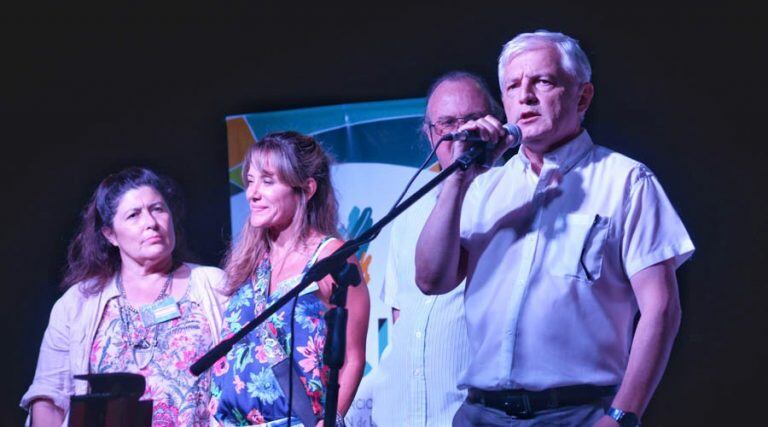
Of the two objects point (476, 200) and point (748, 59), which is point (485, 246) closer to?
point (476, 200)

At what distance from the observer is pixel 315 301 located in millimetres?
2779

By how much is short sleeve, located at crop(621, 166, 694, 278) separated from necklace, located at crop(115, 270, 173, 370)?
1.61 m

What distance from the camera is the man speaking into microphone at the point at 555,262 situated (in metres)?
2.12

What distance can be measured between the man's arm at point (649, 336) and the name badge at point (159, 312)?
161 cm

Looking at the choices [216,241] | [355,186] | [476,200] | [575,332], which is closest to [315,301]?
[476,200]

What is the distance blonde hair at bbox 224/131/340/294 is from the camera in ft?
9.64

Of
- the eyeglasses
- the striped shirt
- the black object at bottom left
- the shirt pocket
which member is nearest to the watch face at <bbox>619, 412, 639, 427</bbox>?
the shirt pocket

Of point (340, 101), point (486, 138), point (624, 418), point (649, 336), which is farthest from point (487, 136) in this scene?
point (340, 101)

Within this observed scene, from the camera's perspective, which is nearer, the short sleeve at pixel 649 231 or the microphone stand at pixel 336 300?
the microphone stand at pixel 336 300

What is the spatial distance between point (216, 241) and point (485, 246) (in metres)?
2.14

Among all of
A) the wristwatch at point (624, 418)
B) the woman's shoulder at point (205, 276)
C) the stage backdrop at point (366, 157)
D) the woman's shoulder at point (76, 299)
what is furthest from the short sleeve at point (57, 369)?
the wristwatch at point (624, 418)

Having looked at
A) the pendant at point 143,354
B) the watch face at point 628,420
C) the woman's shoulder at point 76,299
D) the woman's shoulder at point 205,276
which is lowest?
the watch face at point 628,420

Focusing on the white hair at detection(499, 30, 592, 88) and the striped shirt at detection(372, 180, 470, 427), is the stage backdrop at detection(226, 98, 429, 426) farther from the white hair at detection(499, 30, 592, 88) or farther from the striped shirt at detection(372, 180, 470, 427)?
the white hair at detection(499, 30, 592, 88)

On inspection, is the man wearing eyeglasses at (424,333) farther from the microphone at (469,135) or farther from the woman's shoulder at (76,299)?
the woman's shoulder at (76,299)
